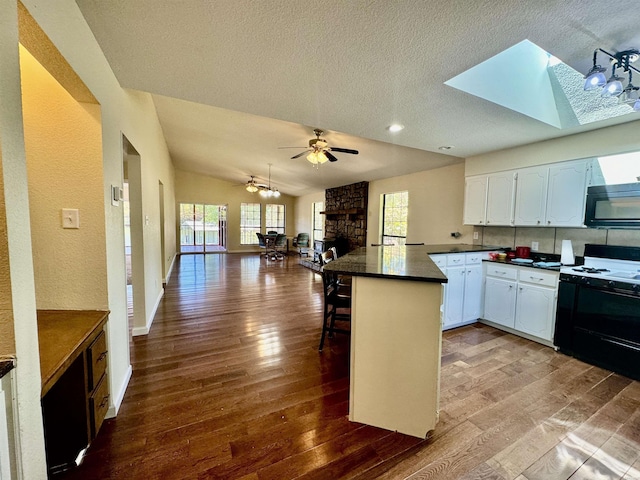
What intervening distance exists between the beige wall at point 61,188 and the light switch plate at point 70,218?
→ 0.02 m

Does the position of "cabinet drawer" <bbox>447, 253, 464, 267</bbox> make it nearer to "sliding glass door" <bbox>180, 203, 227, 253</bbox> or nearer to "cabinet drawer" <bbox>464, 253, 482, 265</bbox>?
"cabinet drawer" <bbox>464, 253, 482, 265</bbox>

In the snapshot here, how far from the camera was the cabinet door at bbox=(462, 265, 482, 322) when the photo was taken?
3.21m

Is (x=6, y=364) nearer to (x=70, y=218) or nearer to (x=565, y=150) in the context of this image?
(x=70, y=218)

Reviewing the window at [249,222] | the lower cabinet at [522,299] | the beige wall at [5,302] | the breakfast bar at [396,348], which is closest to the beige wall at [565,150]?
the lower cabinet at [522,299]

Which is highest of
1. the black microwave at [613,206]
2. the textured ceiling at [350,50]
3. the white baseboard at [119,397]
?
the textured ceiling at [350,50]

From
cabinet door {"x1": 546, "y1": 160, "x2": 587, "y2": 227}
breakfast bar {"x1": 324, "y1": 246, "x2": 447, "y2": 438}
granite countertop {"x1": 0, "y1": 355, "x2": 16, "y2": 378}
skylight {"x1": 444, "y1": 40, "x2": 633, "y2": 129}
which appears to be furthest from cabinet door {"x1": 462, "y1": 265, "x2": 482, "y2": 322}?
granite countertop {"x1": 0, "y1": 355, "x2": 16, "y2": 378}

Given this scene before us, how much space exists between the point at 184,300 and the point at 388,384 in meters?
3.55

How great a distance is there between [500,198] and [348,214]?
154 inches

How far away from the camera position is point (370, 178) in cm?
606

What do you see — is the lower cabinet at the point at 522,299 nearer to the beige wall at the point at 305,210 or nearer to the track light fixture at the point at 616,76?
the track light fixture at the point at 616,76

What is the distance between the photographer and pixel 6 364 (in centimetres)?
76

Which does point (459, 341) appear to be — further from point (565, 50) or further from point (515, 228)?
point (565, 50)

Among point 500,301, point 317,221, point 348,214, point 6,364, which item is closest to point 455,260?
point 500,301

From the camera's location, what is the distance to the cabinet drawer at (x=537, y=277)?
2689 mm
